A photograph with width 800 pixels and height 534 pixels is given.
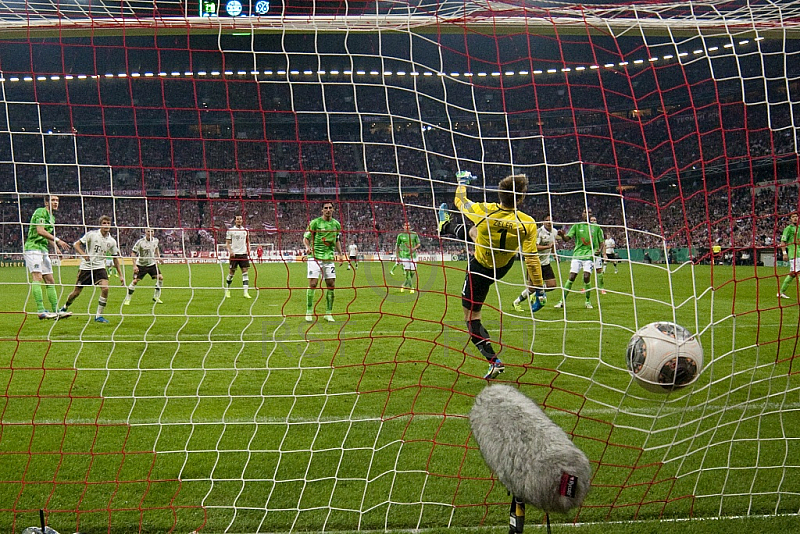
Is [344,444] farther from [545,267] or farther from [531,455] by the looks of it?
[545,267]

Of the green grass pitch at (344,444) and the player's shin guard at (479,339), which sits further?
the player's shin guard at (479,339)

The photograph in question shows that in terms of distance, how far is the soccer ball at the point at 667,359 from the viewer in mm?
3516

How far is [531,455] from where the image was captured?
2.11 m

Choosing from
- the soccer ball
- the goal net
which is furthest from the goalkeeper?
the soccer ball

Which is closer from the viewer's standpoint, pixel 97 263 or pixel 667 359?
pixel 667 359

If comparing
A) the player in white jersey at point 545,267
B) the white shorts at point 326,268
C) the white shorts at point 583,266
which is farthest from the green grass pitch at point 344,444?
the white shorts at point 583,266

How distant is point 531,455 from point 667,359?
179 centimetres

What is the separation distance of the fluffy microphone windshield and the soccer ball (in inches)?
59.2

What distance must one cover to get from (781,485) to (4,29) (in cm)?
552

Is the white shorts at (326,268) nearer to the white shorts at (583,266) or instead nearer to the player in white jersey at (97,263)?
the player in white jersey at (97,263)

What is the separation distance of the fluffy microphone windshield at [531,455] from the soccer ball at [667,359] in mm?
1503

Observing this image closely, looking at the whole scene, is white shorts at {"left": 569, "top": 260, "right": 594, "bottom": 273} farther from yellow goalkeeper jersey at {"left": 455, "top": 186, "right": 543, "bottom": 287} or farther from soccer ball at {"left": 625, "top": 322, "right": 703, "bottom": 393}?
soccer ball at {"left": 625, "top": 322, "right": 703, "bottom": 393}

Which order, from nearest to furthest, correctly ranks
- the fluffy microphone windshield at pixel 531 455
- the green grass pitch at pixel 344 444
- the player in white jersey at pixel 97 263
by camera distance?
the fluffy microphone windshield at pixel 531 455 < the green grass pitch at pixel 344 444 < the player in white jersey at pixel 97 263

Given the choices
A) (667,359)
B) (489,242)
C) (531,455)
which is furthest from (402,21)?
(531,455)
